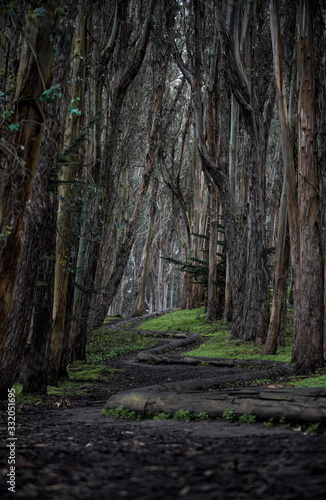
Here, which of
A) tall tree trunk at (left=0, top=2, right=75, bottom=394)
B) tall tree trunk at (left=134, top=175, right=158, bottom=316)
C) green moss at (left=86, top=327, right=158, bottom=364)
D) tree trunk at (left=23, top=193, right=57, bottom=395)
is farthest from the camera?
tall tree trunk at (left=134, top=175, right=158, bottom=316)

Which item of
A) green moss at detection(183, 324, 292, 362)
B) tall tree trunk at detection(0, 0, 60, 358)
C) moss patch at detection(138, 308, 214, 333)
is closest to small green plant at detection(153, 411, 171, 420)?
tall tree trunk at detection(0, 0, 60, 358)

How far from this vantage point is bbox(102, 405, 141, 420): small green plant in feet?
17.9

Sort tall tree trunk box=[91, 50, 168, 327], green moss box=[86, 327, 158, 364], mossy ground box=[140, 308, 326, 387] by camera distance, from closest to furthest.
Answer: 1. mossy ground box=[140, 308, 326, 387]
2. green moss box=[86, 327, 158, 364]
3. tall tree trunk box=[91, 50, 168, 327]

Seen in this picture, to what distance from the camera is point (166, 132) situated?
23.8m

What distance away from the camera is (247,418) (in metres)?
4.60

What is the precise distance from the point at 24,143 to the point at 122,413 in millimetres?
3254

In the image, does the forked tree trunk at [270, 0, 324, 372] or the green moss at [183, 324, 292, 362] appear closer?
the forked tree trunk at [270, 0, 324, 372]

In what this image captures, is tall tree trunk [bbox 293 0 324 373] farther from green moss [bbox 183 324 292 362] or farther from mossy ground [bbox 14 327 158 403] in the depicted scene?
mossy ground [bbox 14 327 158 403]

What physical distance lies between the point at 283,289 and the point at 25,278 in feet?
23.4

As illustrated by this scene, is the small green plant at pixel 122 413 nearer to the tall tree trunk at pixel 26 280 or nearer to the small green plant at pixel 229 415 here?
the small green plant at pixel 229 415

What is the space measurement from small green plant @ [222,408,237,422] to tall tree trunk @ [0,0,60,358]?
7.75 ft

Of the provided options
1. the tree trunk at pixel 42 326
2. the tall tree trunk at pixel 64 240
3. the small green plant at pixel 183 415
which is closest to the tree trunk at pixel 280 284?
the tall tree trunk at pixel 64 240

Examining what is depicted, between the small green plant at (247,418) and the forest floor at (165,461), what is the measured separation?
0.11 metres

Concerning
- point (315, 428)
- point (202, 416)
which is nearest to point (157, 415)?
point (202, 416)
